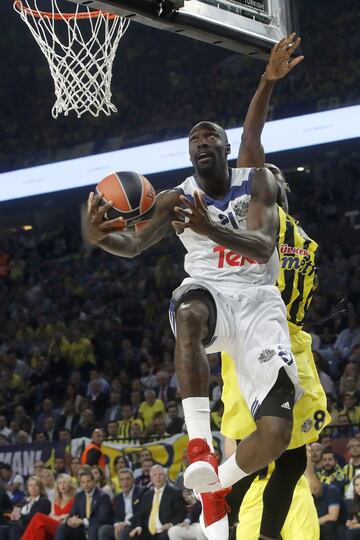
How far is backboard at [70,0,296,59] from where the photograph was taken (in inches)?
214

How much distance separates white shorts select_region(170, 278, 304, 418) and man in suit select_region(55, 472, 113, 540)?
19.2 feet

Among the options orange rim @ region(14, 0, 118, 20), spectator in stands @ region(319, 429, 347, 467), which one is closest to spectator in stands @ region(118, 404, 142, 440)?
spectator in stands @ region(319, 429, 347, 467)

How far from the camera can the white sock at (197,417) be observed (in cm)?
456

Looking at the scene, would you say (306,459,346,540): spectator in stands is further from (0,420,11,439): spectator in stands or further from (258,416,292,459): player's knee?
(0,420,11,439): spectator in stands

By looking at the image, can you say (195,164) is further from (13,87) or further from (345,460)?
(13,87)

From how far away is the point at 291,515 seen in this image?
5.21 meters

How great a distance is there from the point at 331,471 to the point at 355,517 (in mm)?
594

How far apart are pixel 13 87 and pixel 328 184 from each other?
24.6 feet

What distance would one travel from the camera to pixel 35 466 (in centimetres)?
1176

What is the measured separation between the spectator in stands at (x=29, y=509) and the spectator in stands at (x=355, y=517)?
12.3 feet

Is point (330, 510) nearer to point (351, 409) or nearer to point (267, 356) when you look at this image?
point (351, 409)

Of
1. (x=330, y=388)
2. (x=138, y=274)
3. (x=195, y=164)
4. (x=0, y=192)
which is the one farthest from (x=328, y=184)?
(x=195, y=164)

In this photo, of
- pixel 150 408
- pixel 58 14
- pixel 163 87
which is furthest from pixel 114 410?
pixel 163 87

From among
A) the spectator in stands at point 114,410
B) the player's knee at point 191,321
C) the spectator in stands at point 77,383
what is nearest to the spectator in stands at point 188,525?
the spectator in stands at point 114,410
